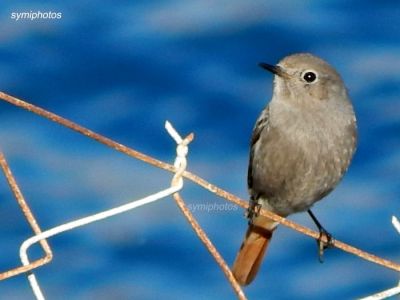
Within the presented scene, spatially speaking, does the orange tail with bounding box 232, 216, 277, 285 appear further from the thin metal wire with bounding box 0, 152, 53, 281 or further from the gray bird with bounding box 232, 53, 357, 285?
the thin metal wire with bounding box 0, 152, 53, 281

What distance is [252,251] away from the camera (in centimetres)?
474

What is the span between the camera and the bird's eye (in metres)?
4.63

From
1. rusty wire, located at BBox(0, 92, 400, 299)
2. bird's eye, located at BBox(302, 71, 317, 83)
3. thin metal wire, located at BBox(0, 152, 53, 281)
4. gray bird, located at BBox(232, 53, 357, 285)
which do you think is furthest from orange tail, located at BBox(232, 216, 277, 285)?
thin metal wire, located at BBox(0, 152, 53, 281)

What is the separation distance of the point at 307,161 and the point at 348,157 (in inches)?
8.1

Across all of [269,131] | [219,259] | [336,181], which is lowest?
[219,259]

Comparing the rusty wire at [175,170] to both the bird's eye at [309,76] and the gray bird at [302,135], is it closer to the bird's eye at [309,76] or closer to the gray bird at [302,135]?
the gray bird at [302,135]

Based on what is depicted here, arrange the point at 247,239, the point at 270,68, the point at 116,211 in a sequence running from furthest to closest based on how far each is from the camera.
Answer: the point at 247,239, the point at 270,68, the point at 116,211

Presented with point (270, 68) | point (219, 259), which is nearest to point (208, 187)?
point (219, 259)

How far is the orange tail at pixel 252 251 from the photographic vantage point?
4613 millimetres

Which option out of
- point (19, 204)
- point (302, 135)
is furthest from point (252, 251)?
point (19, 204)

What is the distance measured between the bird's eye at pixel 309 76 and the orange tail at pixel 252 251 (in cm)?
81

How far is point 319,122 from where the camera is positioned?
14.9 ft

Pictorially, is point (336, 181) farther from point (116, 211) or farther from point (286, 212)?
point (116, 211)

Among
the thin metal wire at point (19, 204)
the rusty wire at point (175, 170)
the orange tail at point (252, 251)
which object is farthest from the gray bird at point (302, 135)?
the thin metal wire at point (19, 204)
